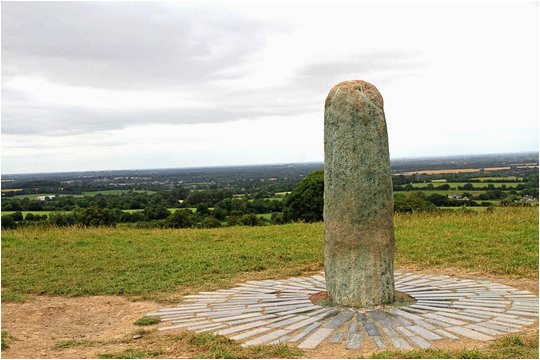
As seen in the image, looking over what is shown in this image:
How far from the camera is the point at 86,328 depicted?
23.5 ft

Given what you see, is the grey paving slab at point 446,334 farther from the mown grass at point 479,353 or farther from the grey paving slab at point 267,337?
the grey paving slab at point 267,337

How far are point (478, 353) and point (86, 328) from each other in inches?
197

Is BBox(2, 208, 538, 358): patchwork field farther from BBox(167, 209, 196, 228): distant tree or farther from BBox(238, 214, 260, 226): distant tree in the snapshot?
BBox(238, 214, 260, 226): distant tree

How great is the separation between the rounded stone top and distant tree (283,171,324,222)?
16455 mm

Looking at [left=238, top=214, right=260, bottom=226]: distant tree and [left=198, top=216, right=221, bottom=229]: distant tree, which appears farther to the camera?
[left=238, top=214, right=260, bottom=226]: distant tree

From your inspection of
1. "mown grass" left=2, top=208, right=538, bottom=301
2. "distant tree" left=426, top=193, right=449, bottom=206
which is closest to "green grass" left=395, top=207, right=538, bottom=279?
"mown grass" left=2, top=208, right=538, bottom=301

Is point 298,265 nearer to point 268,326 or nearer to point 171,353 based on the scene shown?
point 268,326

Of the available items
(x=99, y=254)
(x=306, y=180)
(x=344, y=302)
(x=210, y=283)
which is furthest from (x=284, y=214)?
(x=344, y=302)

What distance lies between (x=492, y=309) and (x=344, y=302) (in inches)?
73.8

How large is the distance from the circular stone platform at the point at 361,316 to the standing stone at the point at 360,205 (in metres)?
0.37

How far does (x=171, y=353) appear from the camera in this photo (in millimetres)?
5512

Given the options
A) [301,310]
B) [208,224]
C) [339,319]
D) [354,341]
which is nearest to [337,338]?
[354,341]

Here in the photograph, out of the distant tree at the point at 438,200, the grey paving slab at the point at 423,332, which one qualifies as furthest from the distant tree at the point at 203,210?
the grey paving slab at the point at 423,332

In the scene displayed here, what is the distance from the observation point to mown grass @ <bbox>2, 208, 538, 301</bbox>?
31.2 ft
